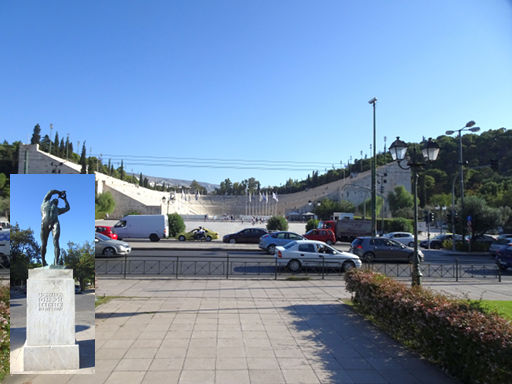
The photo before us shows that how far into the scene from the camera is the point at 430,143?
10297 mm

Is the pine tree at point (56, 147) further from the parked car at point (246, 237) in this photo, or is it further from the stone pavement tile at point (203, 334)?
the stone pavement tile at point (203, 334)

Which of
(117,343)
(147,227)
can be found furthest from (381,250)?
(147,227)

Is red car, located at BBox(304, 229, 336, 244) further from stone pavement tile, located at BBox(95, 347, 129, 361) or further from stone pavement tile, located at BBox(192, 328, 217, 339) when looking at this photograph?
stone pavement tile, located at BBox(95, 347, 129, 361)

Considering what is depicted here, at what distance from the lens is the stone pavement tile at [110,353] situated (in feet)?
19.8

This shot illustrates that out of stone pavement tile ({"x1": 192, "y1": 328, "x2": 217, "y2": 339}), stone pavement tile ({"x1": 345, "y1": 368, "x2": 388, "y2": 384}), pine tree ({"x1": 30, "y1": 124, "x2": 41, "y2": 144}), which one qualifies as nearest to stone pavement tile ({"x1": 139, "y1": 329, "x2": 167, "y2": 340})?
stone pavement tile ({"x1": 192, "y1": 328, "x2": 217, "y2": 339})

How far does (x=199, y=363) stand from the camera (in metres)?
5.79

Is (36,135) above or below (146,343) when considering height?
above

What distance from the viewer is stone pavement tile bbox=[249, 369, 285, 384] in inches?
204

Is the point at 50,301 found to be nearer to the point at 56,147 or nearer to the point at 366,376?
the point at 366,376

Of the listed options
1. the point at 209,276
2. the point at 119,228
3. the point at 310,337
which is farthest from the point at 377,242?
the point at 119,228

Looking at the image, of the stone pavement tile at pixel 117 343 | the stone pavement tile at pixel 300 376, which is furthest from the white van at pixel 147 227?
the stone pavement tile at pixel 300 376

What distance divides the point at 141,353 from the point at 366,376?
3.31m

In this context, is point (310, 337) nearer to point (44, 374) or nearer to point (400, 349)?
point (400, 349)

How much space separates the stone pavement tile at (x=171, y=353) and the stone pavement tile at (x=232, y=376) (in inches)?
35.5
